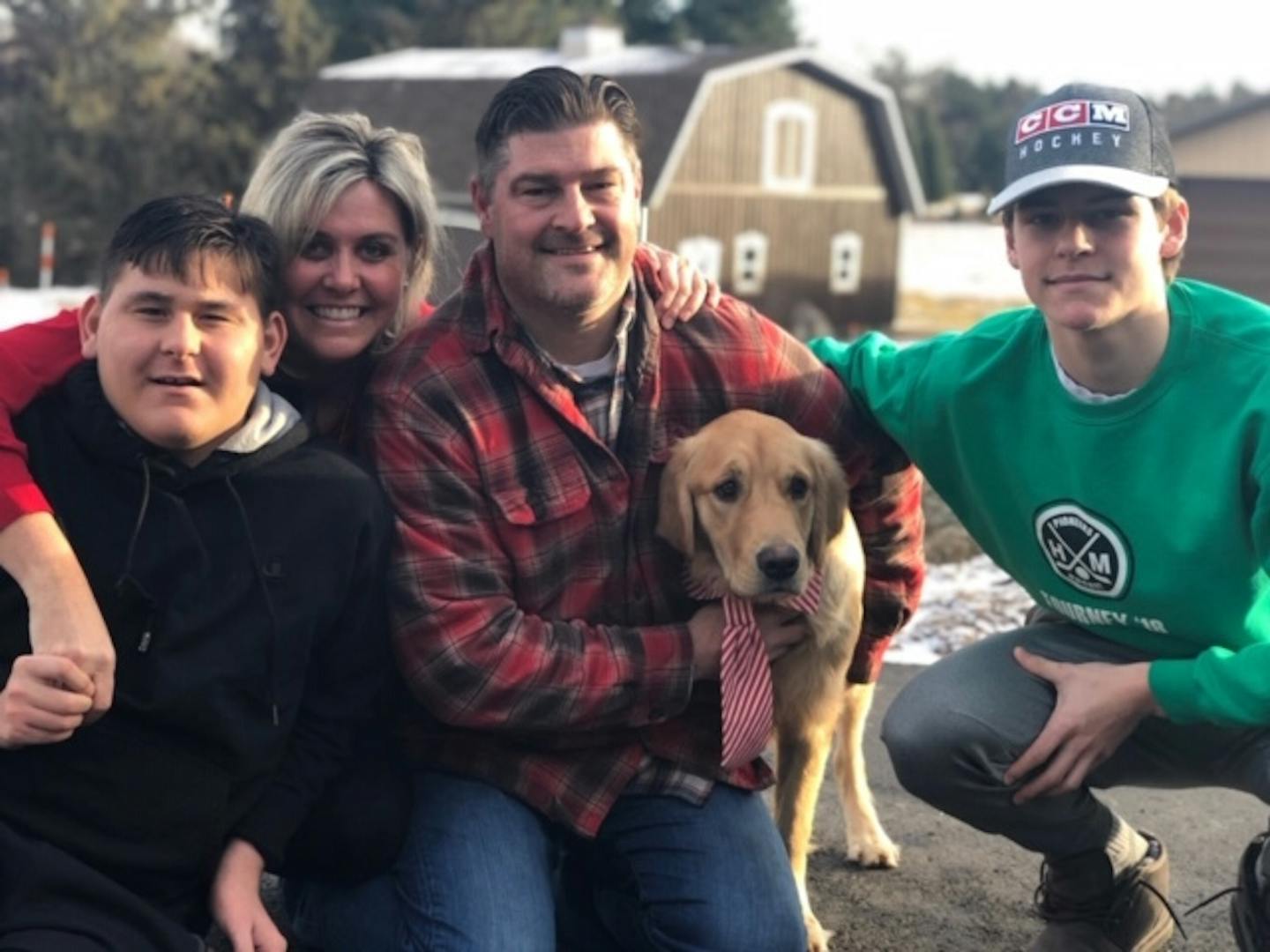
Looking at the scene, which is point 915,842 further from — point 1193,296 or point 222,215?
point 222,215

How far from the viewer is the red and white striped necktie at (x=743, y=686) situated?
3.15 m

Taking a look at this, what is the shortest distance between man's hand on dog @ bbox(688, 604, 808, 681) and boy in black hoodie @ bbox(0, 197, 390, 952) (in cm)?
70

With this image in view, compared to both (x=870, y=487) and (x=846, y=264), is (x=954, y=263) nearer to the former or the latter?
(x=846, y=264)

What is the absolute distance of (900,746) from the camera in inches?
127

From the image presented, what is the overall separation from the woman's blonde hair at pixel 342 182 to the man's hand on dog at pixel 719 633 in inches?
33.7

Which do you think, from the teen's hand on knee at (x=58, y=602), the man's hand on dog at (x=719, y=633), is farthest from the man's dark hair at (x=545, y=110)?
the teen's hand on knee at (x=58, y=602)

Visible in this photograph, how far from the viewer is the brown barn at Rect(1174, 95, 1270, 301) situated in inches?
1124

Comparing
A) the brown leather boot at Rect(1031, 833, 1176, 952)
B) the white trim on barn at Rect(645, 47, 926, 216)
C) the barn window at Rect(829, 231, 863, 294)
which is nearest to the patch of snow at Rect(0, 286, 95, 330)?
the white trim on barn at Rect(645, 47, 926, 216)

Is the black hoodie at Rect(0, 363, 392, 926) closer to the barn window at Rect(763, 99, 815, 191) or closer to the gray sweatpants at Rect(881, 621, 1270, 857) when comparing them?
the gray sweatpants at Rect(881, 621, 1270, 857)

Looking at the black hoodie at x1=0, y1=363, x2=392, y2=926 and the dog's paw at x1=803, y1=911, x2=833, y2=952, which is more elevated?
the black hoodie at x1=0, y1=363, x2=392, y2=926

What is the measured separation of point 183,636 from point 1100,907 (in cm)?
191

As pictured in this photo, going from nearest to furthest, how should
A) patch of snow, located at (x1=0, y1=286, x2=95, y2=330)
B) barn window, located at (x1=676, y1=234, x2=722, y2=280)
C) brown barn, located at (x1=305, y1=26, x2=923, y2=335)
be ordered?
patch of snow, located at (x1=0, y1=286, x2=95, y2=330), brown barn, located at (x1=305, y1=26, x2=923, y2=335), barn window, located at (x1=676, y1=234, x2=722, y2=280)

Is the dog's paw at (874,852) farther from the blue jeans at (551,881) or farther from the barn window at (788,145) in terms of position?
the barn window at (788,145)

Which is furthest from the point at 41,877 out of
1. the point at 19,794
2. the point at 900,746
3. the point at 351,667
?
the point at 900,746
